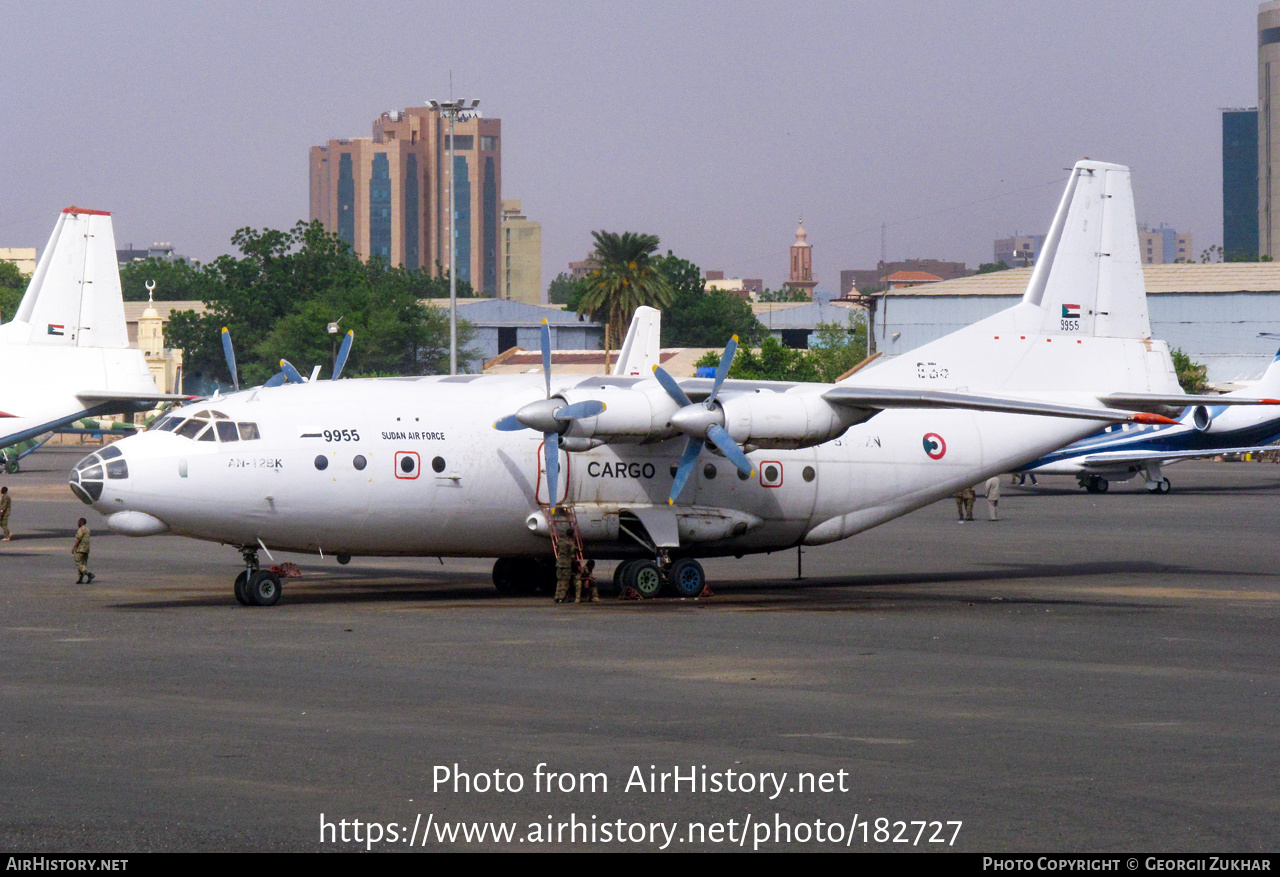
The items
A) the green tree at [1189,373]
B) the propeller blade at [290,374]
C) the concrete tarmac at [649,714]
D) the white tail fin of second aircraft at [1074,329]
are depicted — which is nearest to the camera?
the concrete tarmac at [649,714]

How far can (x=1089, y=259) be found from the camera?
30828 millimetres

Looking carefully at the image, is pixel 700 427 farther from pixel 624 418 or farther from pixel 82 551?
pixel 82 551

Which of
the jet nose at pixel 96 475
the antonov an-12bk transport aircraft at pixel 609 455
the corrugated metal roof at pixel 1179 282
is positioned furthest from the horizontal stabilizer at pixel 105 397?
the corrugated metal roof at pixel 1179 282

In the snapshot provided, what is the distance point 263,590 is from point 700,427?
7.48 m

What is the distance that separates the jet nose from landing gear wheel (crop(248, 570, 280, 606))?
2.66 m

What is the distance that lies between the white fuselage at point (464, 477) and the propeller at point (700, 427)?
1.23 metres

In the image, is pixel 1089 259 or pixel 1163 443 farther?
pixel 1163 443

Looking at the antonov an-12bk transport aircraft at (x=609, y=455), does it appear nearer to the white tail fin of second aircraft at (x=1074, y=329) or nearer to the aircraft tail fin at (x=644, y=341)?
the white tail fin of second aircraft at (x=1074, y=329)

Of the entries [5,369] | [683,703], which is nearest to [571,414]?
[683,703]

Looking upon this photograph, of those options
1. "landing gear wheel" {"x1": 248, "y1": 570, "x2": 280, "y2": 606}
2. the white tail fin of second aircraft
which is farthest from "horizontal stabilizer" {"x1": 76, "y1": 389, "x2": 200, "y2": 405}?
the white tail fin of second aircraft

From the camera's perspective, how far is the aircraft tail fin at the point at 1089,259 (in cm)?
3066

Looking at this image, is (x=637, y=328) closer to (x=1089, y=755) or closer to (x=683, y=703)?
(x=683, y=703)

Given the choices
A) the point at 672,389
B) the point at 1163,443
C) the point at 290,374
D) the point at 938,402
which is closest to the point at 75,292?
the point at 290,374
